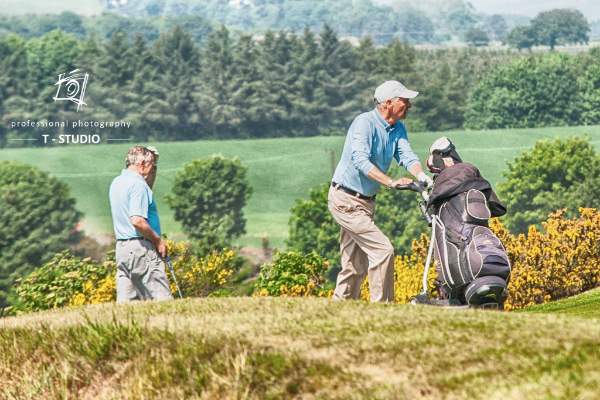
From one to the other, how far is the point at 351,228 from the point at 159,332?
2161 mm

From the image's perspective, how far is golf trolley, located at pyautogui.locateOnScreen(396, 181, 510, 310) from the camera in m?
5.39

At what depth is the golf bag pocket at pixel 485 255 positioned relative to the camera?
17.6 feet

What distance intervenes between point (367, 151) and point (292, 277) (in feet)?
11.4

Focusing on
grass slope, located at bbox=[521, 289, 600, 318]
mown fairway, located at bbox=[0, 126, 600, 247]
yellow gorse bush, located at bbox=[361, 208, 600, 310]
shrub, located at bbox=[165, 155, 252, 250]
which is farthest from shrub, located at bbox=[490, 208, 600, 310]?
mown fairway, located at bbox=[0, 126, 600, 247]

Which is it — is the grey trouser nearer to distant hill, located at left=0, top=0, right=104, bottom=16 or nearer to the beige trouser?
the beige trouser

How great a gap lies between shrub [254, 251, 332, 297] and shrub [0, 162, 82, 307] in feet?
37.5

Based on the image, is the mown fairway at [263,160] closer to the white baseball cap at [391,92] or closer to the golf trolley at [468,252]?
the white baseball cap at [391,92]

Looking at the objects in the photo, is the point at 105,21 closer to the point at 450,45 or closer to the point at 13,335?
the point at 450,45

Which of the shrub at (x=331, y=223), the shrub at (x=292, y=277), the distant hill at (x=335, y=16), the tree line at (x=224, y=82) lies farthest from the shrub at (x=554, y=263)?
the distant hill at (x=335, y=16)

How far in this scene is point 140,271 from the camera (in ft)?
18.1

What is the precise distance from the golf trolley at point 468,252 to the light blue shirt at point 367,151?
0.40m

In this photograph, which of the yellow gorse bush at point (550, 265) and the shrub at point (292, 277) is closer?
the shrub at point (292, 277)

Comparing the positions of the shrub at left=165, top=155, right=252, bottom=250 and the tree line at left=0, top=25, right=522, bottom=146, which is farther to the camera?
the tree line at left=0, top=25, right=522, bottom=146

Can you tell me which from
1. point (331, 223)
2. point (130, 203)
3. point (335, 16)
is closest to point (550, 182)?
point (331, 223)
